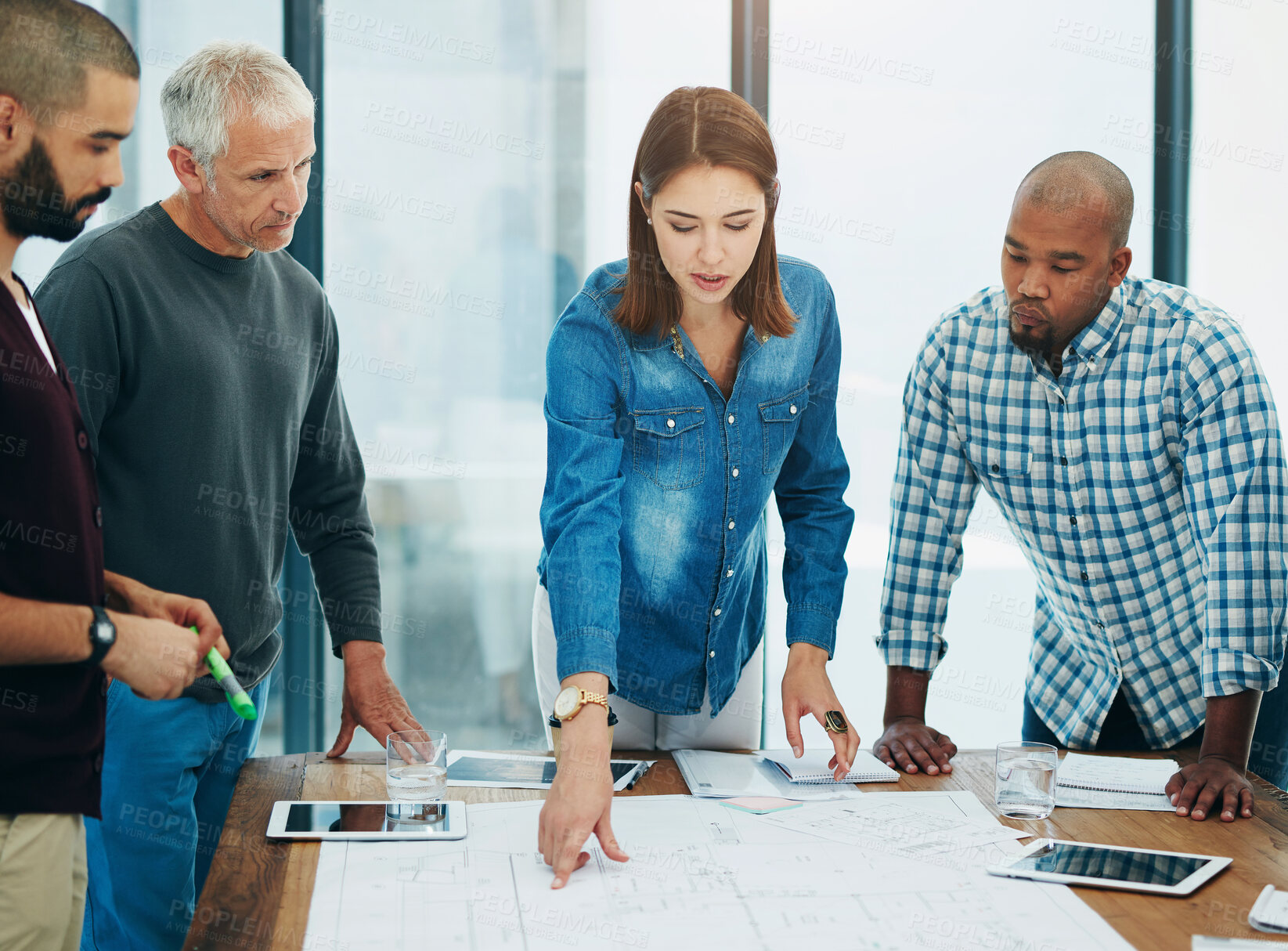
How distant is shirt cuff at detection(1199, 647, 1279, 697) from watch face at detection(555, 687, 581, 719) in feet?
3.17

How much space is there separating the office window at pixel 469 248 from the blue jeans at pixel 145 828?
1.41m

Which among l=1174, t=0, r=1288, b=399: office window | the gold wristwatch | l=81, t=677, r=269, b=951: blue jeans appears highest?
l=1174, t=0, r=1288, b=399: office window

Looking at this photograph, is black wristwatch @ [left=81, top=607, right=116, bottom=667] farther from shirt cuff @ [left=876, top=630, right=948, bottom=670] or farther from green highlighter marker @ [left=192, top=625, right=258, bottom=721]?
shirt cuff @ [left=876, top=630, right=948, bottom=670]

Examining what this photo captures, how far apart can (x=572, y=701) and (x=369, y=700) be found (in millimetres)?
570

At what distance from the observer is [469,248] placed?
302cm

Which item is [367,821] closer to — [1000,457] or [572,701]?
[572,701]


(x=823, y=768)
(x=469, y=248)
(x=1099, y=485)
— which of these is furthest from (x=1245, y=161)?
(x=823, y=768)

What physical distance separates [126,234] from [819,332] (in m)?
1.09

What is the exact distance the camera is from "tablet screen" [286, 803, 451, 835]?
4.47 ft

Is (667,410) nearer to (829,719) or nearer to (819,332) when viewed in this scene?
(819,332)

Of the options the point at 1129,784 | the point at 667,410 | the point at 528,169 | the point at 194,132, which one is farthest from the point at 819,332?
the point at 528,169

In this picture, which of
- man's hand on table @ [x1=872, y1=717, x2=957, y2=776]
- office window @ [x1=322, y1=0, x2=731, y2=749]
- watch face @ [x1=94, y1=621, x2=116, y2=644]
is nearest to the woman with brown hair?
man's hand on table @ [x1=872, y1=717, x2=957, y2=776]

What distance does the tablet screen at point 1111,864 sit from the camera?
1.25 meters

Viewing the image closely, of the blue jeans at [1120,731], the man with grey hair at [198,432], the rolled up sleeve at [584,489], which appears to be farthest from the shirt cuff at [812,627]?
the man with grey hair at [198,432]
